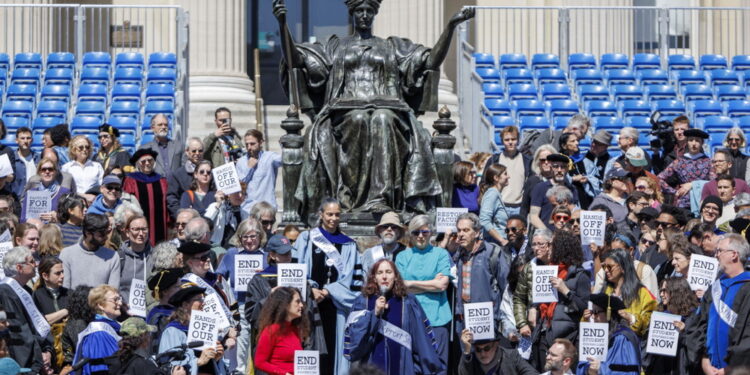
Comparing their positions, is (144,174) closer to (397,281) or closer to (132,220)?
(132,220)

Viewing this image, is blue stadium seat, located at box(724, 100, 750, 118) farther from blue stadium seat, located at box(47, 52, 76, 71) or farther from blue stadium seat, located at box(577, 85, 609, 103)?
blue stadium seat, located at box(47, 52, 76, 71)

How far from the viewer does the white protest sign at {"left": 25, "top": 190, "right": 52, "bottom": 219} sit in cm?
1546

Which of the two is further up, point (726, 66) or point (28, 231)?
point (726, 66)

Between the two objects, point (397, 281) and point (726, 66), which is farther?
point (726, 66)

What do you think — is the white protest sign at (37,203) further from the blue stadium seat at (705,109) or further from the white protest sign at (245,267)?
the blue stadium seat at (705,109)

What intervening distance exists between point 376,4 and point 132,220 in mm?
3116

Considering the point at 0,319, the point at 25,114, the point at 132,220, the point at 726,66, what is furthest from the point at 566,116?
the point at 0,319

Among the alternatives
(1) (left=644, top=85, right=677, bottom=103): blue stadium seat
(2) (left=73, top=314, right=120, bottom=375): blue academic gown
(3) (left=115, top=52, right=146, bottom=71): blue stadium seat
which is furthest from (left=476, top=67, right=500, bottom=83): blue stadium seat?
(2) (left=73, top=314, right=120, bottom=375): blue academic gown

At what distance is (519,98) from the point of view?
23.1 metres

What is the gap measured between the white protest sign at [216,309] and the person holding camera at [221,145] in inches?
224

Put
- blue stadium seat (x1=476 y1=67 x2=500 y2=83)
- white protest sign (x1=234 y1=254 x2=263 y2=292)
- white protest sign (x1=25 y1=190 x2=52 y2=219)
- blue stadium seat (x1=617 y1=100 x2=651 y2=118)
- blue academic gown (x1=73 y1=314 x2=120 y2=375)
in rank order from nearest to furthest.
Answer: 1. blue academic gown (x1=73 y1=314 x2=120 y2=375)
2. white protest sign (x1=234 y1=254 x2=263 y2=292)
3. white protest sign (x1=25 y1=190 x2=52 y2=219)
4. blue stadium seat (x1=617 y1=100 x2=651 y2=118)
5. blue stadium seat (x1=476 y1=67 x2=500 y2=83)

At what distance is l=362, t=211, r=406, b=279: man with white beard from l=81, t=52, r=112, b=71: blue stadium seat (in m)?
10.2

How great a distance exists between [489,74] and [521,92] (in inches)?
23.9

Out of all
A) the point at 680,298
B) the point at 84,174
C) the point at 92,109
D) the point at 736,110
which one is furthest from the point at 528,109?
the point at 680,298
